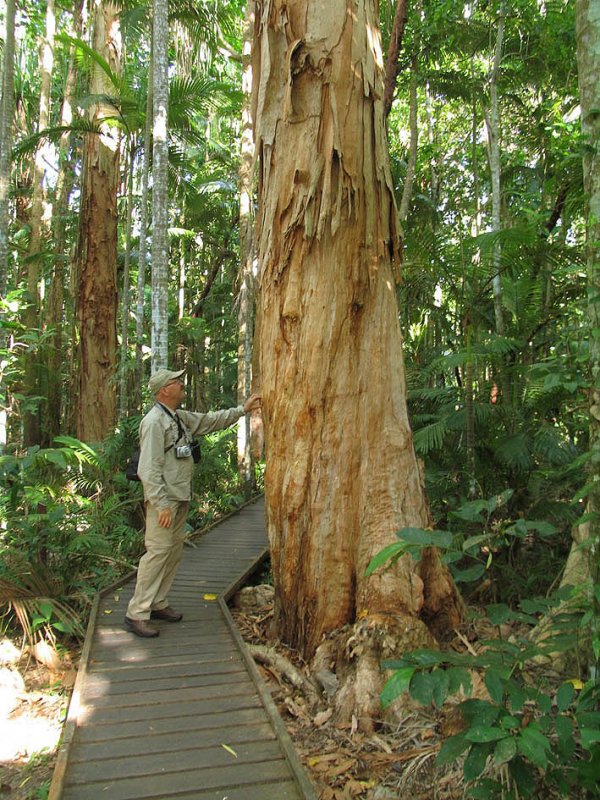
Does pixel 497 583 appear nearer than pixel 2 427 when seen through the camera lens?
Yes

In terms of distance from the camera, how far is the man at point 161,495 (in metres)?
4.69

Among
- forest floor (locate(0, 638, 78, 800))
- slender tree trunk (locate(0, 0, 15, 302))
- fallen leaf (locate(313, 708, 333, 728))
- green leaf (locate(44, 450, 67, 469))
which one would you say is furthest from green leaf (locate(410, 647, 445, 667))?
slender tree trunk (locate(0, 0, 15, 302))

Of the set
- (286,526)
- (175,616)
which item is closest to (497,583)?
(286,526)

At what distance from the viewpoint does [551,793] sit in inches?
102

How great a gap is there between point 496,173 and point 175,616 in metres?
7.73

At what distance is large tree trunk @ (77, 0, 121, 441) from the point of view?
33.8ft

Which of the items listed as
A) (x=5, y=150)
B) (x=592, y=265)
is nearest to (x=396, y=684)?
(x=592, y=265)

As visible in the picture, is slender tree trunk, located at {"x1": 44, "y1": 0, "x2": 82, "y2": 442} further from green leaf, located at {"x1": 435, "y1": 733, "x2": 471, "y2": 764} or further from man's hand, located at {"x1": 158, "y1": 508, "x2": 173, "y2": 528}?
green leaf, located at {"x1": 435, "y1": 733, "x2": 471, "y2": 764}

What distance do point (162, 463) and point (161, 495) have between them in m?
0.26

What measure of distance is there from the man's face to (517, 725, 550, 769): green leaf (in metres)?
3.59

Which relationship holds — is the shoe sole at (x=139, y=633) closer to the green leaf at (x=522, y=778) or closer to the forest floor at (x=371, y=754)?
the forest floor at (x=371, y=754)

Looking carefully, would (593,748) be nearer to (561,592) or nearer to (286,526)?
(561,592)

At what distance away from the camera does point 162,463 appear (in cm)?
477

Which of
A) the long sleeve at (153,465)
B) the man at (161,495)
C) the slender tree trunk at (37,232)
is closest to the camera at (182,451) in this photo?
the man at (161,495)
